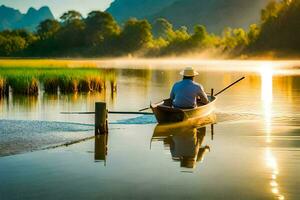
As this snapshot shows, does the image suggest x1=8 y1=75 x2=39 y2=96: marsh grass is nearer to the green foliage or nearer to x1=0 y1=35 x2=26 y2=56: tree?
the green foliage

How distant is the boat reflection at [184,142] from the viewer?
1295 centimetres

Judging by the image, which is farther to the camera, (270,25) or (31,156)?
(270,25)

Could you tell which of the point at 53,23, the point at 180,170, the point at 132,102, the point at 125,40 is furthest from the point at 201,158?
the point at 53,23

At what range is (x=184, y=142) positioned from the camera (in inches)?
605

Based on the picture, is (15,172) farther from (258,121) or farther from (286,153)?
(258,121)

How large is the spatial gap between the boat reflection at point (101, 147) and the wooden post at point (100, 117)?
21cm

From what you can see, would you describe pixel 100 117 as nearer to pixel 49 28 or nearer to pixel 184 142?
pixel 184 142

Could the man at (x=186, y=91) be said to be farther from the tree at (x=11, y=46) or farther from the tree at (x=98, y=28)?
the tree at (x=98, y=28)

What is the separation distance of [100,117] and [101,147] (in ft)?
7.14

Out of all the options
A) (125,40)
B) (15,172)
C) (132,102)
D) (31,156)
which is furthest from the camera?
(125,40)

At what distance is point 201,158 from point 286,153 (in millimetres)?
2181

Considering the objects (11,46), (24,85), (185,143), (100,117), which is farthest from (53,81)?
(11,46)


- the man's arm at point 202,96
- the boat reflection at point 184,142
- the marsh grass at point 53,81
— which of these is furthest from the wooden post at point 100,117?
the marsh grass at point 53,81

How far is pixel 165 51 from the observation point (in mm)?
162750
